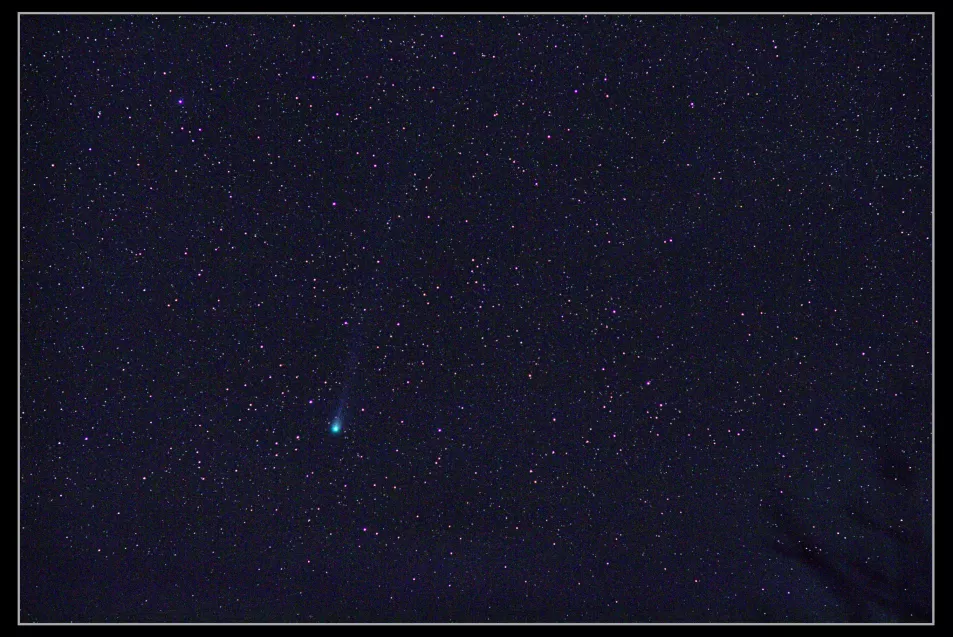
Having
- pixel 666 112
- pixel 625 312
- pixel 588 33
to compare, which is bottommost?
pixel 625 312

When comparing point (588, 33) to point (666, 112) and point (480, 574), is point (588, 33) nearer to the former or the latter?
point (666, 112)

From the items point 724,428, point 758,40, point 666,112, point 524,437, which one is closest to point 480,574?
point 524,437

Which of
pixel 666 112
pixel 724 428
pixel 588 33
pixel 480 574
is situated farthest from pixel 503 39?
pixel 480 574

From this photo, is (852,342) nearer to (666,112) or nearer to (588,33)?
(666,112)

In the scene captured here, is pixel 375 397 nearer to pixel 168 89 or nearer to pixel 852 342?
pixel 168 89

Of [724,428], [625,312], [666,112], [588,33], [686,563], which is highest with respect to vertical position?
[588,33]

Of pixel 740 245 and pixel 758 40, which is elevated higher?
pixel 758 40

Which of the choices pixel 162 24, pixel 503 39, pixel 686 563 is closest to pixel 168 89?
pixel 162 24
